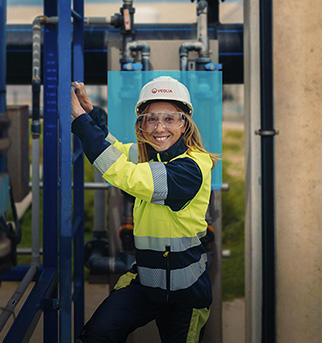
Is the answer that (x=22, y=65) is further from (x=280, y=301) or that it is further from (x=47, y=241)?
(x=280, y=301)

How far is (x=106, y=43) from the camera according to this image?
2.79m

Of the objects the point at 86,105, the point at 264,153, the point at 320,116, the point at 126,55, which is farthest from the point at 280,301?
the point at 126,55

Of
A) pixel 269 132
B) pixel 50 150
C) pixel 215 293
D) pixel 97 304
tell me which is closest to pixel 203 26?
pixel 269 132

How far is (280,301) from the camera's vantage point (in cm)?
233

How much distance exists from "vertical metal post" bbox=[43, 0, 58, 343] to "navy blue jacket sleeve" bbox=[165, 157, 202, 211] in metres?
0.83

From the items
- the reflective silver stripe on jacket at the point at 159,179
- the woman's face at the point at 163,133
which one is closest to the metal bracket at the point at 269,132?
the woman's face at the point at 163,133

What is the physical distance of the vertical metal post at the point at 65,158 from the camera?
6.34ft

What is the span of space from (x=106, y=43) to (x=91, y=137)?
1213 millimetres

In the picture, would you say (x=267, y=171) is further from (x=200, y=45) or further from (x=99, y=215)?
(x=99, y=215)

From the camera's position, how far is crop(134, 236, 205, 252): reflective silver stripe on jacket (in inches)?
75.2

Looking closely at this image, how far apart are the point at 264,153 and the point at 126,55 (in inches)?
38.8

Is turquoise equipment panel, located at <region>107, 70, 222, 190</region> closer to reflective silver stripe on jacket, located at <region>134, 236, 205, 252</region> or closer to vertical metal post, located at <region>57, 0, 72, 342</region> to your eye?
vertical metal post, located at <region>57, 0, 72, 342</region>

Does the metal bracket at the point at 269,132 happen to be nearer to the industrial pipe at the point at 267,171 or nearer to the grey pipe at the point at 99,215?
the industrial pipe at the point at 267,171

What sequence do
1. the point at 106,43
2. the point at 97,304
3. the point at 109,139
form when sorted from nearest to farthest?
the point at 109,139 → the point at 106,43 → the point at 97,304
